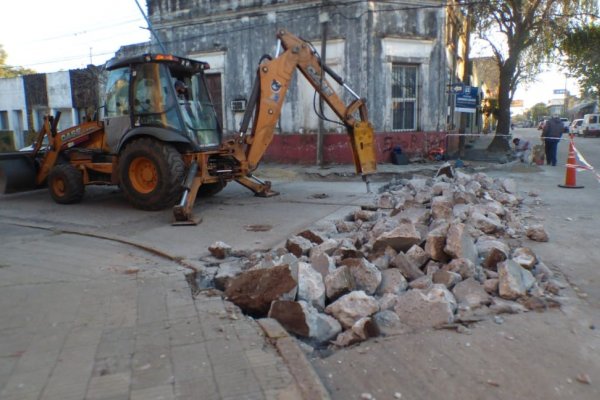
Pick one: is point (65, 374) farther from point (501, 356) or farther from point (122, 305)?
point (501, 356)

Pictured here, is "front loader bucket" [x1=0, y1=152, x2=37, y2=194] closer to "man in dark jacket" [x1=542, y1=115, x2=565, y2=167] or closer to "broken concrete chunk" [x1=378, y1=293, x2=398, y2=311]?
"broken concrete chunk" [x1=378, y1=293, x2=398, y2=311]

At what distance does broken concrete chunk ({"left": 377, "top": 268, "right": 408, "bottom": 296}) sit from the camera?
4195 mm

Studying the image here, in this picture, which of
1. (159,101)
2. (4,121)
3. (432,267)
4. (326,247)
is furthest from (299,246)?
(4,121)

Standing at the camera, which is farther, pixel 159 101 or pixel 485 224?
pixel 159 101

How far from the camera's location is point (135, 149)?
8070 mm

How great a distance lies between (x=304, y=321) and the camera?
3.55m

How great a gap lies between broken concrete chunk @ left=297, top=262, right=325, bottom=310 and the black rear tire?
21.1 feet

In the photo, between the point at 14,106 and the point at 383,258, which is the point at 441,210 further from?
the point at 14,106

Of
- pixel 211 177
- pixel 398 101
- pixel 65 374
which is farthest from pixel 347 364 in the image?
pixel 398 101

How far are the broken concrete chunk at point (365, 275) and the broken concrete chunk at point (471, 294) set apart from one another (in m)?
0.67

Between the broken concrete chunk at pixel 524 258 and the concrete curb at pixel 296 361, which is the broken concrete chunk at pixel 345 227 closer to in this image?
the broken concrete chunk at pixel 524 258

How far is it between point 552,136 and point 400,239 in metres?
12.4

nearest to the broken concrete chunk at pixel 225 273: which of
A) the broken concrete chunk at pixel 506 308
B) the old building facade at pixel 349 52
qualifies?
the broken concrete chunk at pixel 506 308

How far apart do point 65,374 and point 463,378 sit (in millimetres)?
2413
